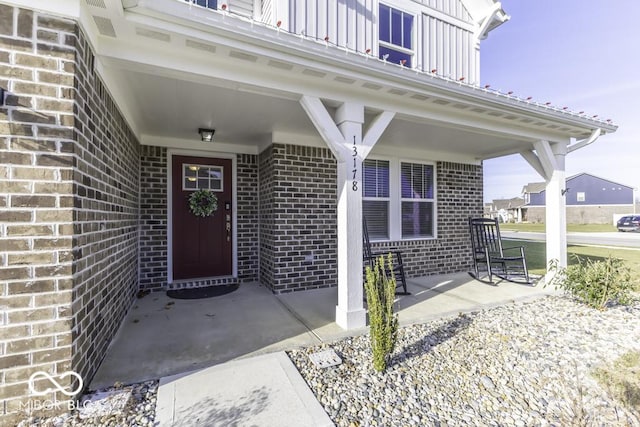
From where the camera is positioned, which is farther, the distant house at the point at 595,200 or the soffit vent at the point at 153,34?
the distant house at the point at 595,200

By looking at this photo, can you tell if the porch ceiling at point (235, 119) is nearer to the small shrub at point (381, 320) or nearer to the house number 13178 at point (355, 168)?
the house number 13178 at point (355, 168)

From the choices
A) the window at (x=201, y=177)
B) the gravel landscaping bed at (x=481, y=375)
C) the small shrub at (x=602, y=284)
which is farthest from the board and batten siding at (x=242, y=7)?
the small shrub at (x=602, y=284)

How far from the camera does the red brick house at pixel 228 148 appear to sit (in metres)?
1.67

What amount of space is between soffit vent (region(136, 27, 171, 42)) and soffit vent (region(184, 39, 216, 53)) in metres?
0.13

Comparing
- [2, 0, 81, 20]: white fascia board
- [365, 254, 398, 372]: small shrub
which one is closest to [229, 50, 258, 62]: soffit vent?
[2, 0, 81, 20]: white fascia board

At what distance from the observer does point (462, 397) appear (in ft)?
6.24

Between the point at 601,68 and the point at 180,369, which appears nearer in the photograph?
the point at 180,369

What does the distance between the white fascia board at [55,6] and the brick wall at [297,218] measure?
265 cm

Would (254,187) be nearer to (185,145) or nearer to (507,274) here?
(185,145)

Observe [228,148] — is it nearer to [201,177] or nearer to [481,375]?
[201,177]

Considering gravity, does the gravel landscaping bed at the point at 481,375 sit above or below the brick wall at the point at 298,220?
below

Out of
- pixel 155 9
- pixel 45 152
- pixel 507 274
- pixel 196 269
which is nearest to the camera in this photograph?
pixel 45 152

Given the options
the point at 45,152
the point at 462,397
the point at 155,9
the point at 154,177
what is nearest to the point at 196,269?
the point at 154,177

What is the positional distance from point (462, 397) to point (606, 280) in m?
2.95
